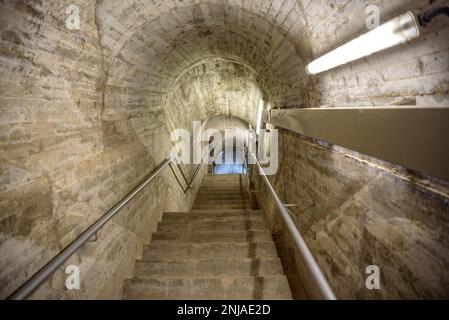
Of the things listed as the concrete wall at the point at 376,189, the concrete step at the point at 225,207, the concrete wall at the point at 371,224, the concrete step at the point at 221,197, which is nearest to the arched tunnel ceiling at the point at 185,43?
the concrete wall at the point at 376,189

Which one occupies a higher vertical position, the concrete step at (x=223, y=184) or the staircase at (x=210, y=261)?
the staircase at (x=210, y=261)

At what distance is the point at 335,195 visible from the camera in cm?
253

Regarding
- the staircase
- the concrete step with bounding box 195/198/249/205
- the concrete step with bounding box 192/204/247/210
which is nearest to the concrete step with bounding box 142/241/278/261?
the staircase

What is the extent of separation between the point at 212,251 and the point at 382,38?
10.8ft

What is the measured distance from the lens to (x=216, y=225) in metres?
4.68

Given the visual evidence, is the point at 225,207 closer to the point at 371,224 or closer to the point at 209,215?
the point at 209,215

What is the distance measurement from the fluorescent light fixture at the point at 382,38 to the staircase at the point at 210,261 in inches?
99.0

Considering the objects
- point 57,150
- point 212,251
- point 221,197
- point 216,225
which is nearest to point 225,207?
point 221,197

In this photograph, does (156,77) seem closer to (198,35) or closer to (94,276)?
(198,35)

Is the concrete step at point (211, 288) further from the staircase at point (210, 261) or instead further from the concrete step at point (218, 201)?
the concrete step at point (218, 201)

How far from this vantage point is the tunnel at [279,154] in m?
1.54

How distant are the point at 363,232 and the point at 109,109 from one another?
2947 millimetres

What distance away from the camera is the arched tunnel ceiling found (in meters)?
2.78

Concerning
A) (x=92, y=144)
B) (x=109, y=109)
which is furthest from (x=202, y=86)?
(x=92, y=144)
